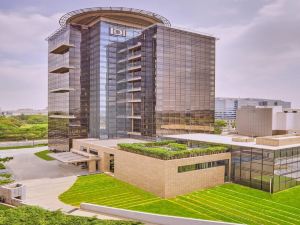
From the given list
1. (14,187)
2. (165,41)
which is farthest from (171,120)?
(14,187)

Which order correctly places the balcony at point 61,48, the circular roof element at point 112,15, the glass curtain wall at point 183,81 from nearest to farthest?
the glass curtain wall at point 183,81
the circular roof element at point 112,15
the balcony at point 61,48

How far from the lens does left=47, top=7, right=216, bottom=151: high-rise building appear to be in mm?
65312

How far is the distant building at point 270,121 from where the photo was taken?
2408 inches

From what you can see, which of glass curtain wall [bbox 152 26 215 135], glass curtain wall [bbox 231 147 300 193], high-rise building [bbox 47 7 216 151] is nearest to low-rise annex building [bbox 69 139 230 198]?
glass curtain wall [bbox 231 147 300 193]

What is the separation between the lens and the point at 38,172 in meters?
54.2

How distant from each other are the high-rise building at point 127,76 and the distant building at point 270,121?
13.7 metres

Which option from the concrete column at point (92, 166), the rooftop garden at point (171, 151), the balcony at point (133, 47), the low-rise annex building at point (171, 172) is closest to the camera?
the low-rise annex building at point (171, 172)

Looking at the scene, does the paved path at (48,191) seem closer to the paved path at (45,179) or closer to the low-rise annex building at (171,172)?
the paved path at (45,179)

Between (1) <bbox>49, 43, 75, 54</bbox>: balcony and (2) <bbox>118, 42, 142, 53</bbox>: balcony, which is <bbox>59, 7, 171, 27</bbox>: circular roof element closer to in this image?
(1) <bbox>49, 43, 75, 54</bbox>: balcony

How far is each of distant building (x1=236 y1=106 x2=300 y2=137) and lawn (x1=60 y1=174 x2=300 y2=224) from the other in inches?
877

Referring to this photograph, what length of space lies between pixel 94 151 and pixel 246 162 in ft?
98.4

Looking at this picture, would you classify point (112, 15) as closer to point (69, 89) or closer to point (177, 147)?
point (69, 89)

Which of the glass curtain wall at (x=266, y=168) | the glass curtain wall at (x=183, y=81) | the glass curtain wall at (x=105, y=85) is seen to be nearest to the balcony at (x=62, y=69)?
the glass curtain wall at (x=105, y=85)

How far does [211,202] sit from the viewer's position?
116 feet
